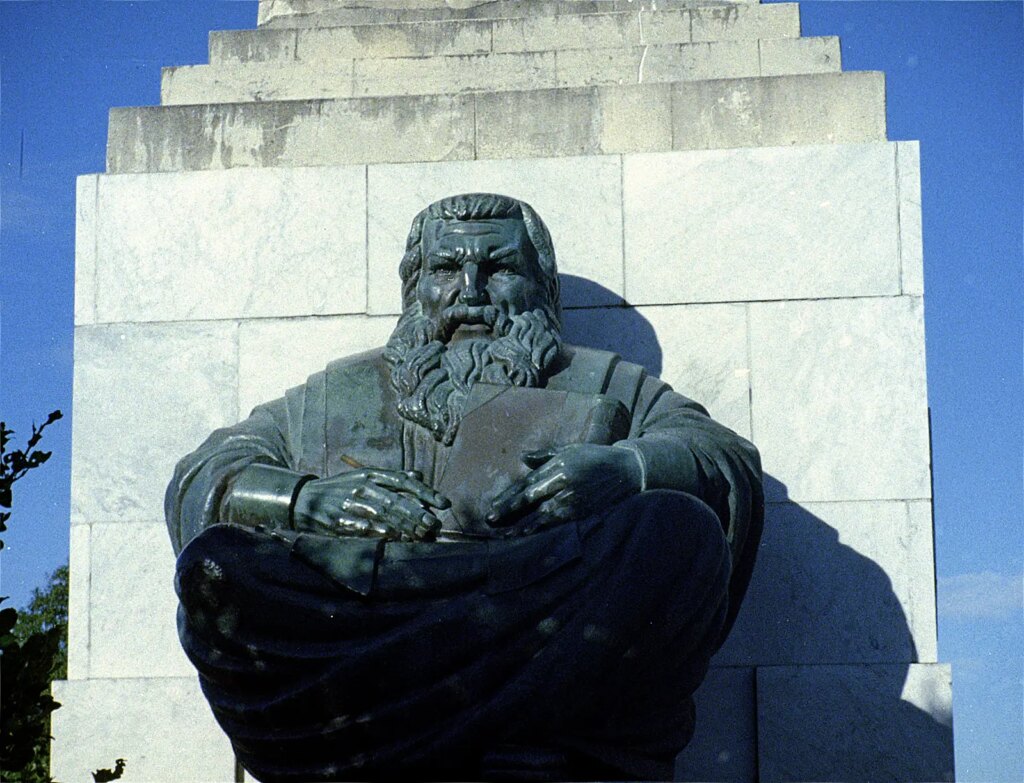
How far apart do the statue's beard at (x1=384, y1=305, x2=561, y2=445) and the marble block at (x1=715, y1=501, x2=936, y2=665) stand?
160 cm

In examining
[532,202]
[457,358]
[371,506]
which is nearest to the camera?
[371,506]

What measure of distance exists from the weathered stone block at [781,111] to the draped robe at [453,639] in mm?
3005

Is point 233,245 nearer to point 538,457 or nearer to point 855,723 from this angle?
point 538,457

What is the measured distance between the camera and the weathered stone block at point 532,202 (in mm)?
9422

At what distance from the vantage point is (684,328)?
9266mm

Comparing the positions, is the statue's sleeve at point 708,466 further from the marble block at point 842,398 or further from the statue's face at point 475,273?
the marble block at point 842,398

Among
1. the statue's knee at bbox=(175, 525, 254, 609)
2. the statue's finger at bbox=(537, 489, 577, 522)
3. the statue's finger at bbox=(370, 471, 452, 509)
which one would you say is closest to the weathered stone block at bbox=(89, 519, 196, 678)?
the statue's finger at bbox=(370, 471, 452, 509)

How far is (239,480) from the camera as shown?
7484 mm

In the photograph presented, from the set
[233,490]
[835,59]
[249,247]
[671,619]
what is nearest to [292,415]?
[233,490]

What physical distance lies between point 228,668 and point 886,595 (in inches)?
135

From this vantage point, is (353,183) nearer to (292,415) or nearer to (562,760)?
(292,415)

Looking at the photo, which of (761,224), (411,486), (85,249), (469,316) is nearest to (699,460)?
(411,486)

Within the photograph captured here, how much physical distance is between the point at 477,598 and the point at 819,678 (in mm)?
2513

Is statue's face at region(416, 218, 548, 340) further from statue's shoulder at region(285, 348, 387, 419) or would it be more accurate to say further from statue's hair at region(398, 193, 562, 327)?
statue's shoulder at region(285, 348, 387, 419)
